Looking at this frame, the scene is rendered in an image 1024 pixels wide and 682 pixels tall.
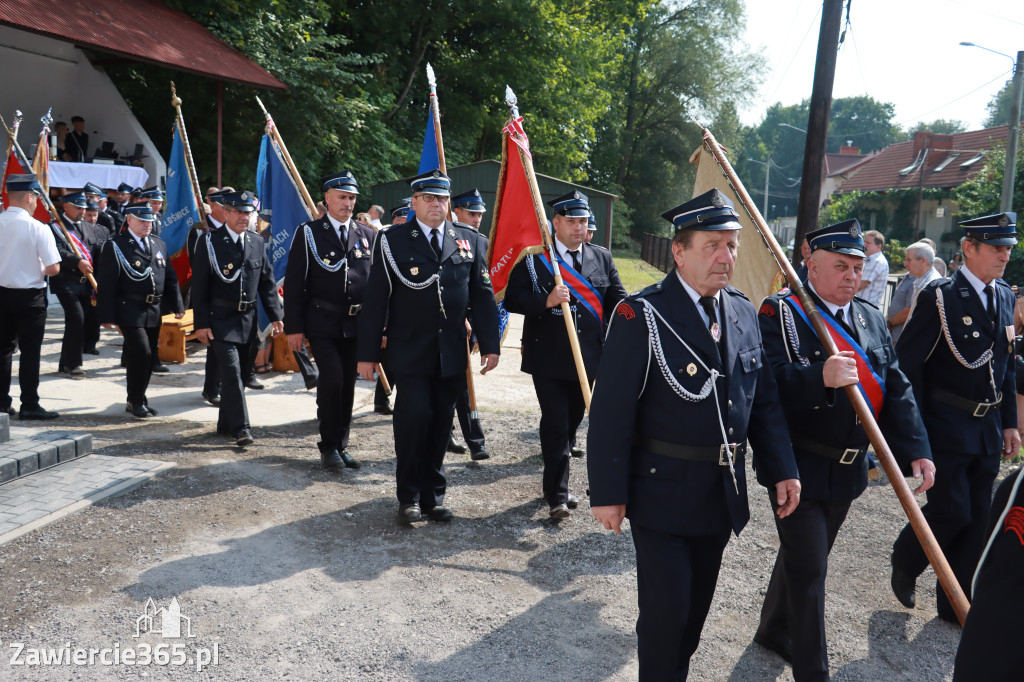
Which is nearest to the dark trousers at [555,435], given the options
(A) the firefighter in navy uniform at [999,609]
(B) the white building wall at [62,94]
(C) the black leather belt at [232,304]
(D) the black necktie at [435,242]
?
(D) the black necktie at [435,242]

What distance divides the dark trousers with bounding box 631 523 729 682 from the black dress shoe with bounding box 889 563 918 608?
6.67 ft

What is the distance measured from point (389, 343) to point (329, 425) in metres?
1.40

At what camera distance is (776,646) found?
4012 millimetres

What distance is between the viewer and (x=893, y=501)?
646 cm

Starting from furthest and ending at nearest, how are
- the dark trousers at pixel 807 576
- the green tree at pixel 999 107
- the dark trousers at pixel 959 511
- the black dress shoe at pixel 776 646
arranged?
the green tree at pixel 999 107 → the dark trousers at pixel 959 511 → the black dress shoe at pixel 776 646 → the dark trousers at pixel 807 576

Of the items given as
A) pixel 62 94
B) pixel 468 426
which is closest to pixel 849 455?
pixel 468 426

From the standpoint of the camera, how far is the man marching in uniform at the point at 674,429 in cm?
311

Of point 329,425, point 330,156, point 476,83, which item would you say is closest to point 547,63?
point 476,83

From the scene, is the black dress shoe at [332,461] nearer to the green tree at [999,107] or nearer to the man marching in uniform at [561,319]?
the man marching in uniform at [561,319]

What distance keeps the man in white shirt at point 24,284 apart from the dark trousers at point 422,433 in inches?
158

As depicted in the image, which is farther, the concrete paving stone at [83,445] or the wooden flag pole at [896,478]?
the concrete paving stone at [83,445]

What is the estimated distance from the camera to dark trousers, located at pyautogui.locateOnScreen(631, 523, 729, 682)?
310 cm

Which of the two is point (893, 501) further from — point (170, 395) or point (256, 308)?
point (170, 395)

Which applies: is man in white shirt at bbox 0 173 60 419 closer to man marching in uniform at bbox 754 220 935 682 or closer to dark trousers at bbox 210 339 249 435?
dark trousers at bbox 210 339 249 435
